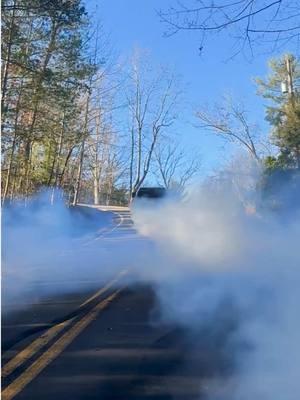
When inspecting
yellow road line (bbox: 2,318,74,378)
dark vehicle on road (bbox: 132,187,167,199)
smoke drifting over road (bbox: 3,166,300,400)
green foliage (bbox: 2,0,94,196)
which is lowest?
yellow road line (bbox: 2,318,74,378)

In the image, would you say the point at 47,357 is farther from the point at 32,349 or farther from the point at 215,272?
the point at 215,272

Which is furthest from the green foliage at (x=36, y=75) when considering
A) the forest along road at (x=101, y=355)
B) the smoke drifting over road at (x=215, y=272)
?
the forest along road at (x=101, y=355)

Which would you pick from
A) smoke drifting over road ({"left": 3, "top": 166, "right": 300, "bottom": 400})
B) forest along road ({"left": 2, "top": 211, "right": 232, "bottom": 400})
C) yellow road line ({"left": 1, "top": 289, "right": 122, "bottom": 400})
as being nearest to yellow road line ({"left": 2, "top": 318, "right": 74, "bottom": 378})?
forest along road ({"left": 2, "top": 211, "right": 232, "bottom": 400})

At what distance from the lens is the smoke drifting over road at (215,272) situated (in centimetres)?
426

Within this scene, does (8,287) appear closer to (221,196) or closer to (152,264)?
(152,264)

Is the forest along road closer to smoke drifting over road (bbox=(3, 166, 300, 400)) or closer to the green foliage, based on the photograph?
smoke drifting over road (bbox=(3, 166, 300, 400))

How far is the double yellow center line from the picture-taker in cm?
381

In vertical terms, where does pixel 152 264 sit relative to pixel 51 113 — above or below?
below

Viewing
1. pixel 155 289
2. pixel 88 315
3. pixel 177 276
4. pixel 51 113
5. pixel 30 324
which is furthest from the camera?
pixel 51 113

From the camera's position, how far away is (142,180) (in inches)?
1839

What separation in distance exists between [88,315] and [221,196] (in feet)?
17.6

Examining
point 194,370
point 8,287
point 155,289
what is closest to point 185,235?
point 155,289

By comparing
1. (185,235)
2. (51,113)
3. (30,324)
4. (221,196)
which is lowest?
(30,324)

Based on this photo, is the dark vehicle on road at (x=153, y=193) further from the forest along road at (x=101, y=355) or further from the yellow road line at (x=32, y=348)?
the yellow road line at (x=32, y=348)
